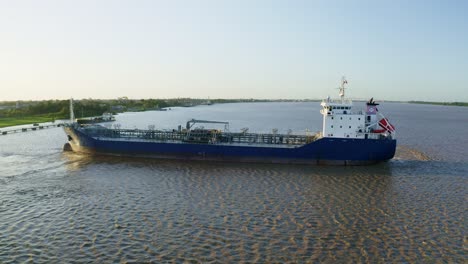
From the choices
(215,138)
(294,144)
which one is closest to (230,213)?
(215,138)

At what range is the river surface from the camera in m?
13.4

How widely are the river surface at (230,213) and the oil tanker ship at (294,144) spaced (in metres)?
1.27

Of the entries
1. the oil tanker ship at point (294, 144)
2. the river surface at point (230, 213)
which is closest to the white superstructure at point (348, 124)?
the oil tanker ship at point (294, 144)

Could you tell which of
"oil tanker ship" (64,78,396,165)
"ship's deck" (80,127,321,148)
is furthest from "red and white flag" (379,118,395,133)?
"ship's deck" (80,127,321,148)

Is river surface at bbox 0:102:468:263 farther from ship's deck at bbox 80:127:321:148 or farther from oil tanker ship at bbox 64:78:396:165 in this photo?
ship's deck at bbox 80:127:321:148

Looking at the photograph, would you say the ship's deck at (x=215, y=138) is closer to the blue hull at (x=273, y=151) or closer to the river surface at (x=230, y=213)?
the blue hull at (x=273, y=151)

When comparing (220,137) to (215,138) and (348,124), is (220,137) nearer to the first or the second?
(215,138)

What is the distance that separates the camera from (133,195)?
20.3 m

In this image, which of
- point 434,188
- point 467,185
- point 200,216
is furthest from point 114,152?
point 467,185

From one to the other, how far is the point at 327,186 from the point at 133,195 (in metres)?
13.0

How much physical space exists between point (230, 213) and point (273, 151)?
1250 centimetres

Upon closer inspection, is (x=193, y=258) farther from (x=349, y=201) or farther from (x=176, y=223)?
(x=349, y=201)

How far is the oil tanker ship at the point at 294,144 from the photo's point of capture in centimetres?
2858

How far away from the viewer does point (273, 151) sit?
29.2 meters
